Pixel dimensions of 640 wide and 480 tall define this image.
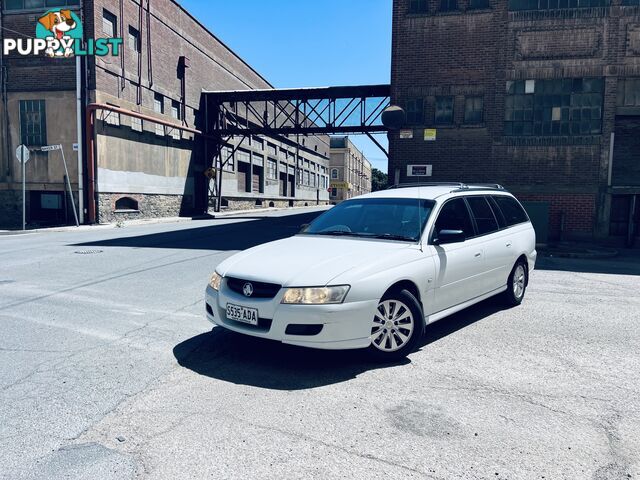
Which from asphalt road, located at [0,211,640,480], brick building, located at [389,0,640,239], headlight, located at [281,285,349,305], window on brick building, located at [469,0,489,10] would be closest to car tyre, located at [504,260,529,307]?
asphalt road, located at [0,211,640,480]

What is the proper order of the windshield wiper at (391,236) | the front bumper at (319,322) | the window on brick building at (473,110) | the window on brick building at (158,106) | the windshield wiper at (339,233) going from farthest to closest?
the window on brick building at (158,106)
the window on brick building at (473,110)
the windshield wiper at (339,233)
the windshield wiper at (391,236)
the front bumper at (319,322)

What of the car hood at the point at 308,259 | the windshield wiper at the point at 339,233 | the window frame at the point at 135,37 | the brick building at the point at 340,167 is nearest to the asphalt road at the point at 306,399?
the car hood at the point at 308,259

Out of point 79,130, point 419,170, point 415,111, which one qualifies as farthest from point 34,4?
point 419,170

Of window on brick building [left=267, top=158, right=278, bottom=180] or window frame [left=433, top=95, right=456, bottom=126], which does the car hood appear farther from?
window on brick building [left=267, top=158, right=278, bottom=180]

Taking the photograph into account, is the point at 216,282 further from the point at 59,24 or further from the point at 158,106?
the point at 158,106

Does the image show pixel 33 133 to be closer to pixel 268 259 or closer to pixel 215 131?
pixel 215 131

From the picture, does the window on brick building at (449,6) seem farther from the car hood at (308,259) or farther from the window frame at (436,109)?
the car hood at (308,259)

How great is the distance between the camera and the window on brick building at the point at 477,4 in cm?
1628

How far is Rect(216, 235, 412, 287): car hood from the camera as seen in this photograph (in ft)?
13.9

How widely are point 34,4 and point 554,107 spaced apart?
2394 cm

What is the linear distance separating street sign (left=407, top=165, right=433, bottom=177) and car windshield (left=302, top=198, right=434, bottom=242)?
454 inches

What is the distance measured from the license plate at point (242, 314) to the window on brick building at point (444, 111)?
46.9ft

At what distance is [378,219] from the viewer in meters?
5.63

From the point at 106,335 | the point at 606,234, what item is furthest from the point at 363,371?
the point at 606,234
